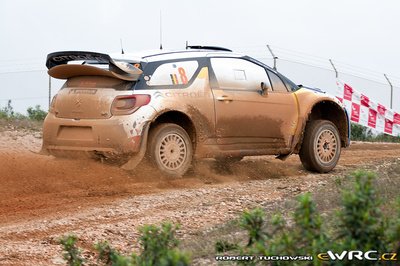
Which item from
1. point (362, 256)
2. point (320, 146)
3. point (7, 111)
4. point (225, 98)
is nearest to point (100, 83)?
point (225, 98)

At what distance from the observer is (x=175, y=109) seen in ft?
29.7

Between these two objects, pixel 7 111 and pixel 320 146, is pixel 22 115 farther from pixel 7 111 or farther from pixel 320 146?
pixel 320 146

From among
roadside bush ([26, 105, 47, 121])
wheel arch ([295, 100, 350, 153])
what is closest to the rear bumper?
wheel arch ([295, 100, 350, 153])

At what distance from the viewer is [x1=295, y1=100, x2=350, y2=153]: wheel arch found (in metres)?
11.0

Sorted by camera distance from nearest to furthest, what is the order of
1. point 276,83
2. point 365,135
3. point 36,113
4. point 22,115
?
point 276,83 < point 22,115 < point 36,113 < point 365,135

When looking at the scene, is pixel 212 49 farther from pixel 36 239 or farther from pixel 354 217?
pixel 354 217

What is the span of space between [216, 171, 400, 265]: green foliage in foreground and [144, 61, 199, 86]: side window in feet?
19.0

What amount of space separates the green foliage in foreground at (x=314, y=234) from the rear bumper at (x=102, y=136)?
5111 mm

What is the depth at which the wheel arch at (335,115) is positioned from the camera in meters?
11.0

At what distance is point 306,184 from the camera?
31.3ft

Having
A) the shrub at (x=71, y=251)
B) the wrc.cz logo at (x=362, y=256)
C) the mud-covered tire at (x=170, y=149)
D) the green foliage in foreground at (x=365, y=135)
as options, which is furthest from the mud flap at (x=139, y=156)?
the green foliage in foreground at (x=365, y=135)

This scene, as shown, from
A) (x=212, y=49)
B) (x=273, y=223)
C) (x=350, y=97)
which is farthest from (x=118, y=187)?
(x=350, y=97)

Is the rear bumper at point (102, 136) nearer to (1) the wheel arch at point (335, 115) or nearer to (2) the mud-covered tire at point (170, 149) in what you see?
(2) the mud-covered tire at point (170, 149)

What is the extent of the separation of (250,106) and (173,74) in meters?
Answer: 1.22
